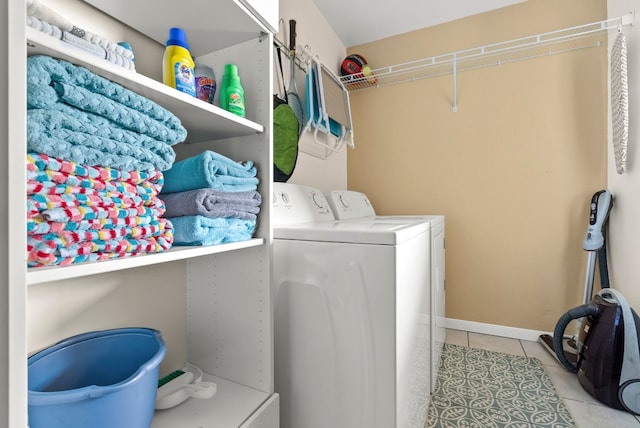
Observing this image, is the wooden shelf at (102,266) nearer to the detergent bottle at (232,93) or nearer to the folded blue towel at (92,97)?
the folded blue towel at (92,97)

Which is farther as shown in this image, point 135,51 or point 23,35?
point 135,51

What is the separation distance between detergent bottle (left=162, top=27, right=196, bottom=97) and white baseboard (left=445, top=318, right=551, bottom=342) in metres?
2.51

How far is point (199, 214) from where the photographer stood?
816mm

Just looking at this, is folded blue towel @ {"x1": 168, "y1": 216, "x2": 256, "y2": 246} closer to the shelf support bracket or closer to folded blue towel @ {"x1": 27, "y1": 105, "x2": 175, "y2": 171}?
folded blue towel @ {"x1": 27, "y1": 105, "x2": 175, "y2": 171}

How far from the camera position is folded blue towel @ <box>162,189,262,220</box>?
0.81 m

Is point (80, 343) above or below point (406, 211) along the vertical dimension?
below

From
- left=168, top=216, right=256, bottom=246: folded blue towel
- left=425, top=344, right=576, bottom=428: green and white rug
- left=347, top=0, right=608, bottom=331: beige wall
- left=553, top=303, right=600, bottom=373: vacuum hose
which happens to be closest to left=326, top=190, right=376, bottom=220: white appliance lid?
left=347, top=0, right=608, bottom=331: beige wall

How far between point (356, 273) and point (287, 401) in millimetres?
593

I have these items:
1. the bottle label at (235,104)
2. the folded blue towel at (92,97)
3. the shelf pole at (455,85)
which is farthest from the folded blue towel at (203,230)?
the shelf pole at (455,85)

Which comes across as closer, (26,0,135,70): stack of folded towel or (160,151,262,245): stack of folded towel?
(26,0,135,70): stack of folded towel

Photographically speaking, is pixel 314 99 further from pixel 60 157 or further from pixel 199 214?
pixel 60 157

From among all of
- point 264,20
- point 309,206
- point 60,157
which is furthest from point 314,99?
point 60,157

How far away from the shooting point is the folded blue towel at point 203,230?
80 centimetres

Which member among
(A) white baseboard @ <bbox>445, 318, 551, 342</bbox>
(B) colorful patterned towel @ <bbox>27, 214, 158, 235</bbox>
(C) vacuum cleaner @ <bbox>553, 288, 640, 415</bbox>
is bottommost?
(A) white baseboard @ <bbox>445, 318, 551, 342</bbox>
